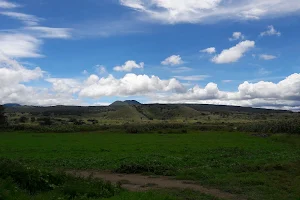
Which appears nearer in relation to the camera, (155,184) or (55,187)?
(55,187)

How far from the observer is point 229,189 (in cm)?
1767

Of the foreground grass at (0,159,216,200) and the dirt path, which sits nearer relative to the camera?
the foreground grass at (0,159,216,200)

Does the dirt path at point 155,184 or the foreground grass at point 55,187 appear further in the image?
the dirt path at point 155,184

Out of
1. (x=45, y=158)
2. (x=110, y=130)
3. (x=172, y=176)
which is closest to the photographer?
(x=172, y=176)

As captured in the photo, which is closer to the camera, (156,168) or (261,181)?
(261,181)

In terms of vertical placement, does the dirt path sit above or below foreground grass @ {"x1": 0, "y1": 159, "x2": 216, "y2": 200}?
below

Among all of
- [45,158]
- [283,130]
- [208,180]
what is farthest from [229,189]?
[283,130]

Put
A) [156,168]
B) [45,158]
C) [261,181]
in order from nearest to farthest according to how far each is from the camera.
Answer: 1. [261,181]
2. [156,168]
3. [45,158]

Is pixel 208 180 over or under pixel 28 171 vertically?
under

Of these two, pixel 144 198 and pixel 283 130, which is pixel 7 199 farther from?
pixel 283 130

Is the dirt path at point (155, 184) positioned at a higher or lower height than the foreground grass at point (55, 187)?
lower

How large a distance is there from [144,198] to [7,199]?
15.5ft

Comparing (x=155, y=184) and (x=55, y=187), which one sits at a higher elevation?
(x=55, y=187)

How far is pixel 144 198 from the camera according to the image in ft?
41.8
